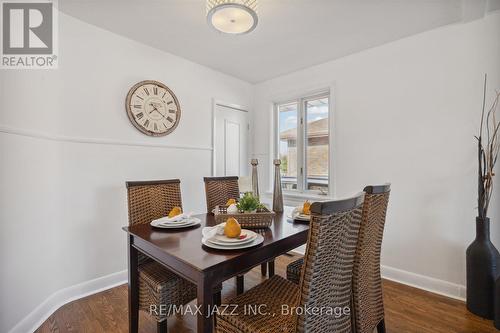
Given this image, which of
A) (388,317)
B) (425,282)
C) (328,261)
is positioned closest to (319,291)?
(328,261)

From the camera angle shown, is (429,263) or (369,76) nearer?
(429,263)

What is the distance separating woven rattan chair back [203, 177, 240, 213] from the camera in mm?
2254

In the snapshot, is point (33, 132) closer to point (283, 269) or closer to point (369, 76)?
point (283, 269)

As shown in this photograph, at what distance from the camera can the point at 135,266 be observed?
1490mm

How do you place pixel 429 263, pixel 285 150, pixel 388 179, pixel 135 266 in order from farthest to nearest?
pixel 285 150, pixel 388 179, pixel 429 263, pixel 135 266

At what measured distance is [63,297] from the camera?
1972 mm

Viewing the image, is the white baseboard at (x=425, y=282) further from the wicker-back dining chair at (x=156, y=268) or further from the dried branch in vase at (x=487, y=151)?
the wicker-back dining chair at (x=156, y=268)

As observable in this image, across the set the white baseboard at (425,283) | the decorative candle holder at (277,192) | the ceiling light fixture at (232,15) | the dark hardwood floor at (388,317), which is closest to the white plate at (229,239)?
the decorative candle holder at (277,192)

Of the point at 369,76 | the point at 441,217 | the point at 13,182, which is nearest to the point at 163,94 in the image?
the point at 13,182

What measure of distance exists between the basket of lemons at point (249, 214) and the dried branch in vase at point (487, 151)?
167 centimetres

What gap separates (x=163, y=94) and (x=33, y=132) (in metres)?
1.24

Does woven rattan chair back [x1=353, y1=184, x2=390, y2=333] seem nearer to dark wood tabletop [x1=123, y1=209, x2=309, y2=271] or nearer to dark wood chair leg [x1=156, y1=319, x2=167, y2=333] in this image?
dark wood tabletop [x1=123, y1=209, x2=309, y2=271]

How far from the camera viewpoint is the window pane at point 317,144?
312 centimetres

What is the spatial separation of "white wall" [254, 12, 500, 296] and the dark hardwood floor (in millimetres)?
292
